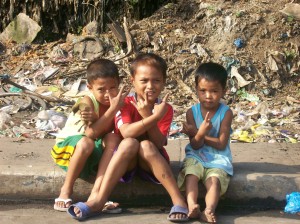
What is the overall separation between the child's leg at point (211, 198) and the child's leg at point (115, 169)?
1.89ft

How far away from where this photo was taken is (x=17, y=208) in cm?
462

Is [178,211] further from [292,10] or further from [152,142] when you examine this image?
[292,10]

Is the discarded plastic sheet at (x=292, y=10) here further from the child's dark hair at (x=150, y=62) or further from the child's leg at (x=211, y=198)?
the child's leg at (x=211, y=198)

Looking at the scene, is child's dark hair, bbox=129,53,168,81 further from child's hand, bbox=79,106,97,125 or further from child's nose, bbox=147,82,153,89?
child's hand, bbox=79,106,97,125

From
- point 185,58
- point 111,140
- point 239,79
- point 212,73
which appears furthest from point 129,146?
point 185,58

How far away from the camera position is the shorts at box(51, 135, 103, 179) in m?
4.58

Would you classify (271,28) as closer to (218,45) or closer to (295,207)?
(218,45)

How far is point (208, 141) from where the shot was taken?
15.1 feet

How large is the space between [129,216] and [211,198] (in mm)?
600

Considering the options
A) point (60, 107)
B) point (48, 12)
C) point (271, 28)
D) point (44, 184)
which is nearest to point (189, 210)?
point (44, 184)

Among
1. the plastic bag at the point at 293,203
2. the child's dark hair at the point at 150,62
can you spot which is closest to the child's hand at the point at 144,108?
Answer: the child's dark hair at the point at 150,62

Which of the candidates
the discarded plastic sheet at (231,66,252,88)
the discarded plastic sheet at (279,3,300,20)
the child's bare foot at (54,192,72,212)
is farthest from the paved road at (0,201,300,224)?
the discarded plastic sheet at (279,3,300,20)

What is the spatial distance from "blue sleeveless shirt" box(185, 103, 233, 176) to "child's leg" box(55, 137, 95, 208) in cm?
77

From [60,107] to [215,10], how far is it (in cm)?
301
